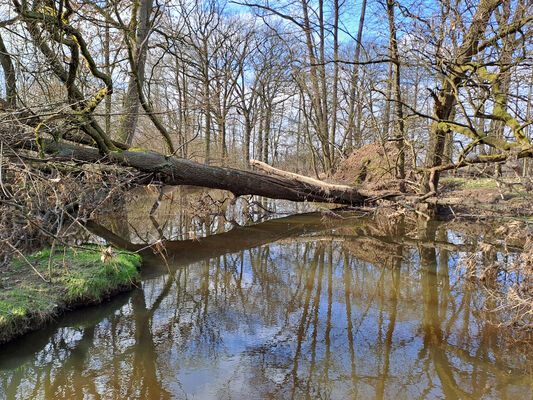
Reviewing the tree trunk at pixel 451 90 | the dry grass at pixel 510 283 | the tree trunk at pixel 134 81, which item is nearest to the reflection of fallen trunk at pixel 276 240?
the dry grass at pixel 510 283

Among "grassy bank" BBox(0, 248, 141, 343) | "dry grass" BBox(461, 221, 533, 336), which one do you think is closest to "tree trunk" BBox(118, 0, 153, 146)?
"grassy bank" BBox(0, 248, 141, 343)

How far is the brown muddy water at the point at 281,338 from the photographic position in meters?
2.74

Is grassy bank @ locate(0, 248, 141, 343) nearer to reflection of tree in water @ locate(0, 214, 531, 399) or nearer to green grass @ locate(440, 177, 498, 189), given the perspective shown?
reflection of tree in water @ locate(0, 214, 531, 399)

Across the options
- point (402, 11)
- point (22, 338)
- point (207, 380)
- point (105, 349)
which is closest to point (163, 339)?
point (105, 349)

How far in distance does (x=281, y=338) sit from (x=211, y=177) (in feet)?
17.8

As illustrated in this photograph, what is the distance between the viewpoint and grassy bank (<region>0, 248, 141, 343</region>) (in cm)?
339

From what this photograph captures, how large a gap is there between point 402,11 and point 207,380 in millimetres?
7971

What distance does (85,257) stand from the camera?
15.8 ft

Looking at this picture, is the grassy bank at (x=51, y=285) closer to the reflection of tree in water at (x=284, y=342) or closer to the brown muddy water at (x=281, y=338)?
the brown muddy water at (x=281, y=338)

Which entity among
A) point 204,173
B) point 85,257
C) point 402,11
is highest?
point 402,11

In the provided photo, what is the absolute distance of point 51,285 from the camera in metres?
3.99

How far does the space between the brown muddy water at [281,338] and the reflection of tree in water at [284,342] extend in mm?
13

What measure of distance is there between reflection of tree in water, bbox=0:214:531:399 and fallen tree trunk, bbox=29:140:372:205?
281 cm

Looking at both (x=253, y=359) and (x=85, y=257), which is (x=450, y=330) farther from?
(x=85, y=257)
